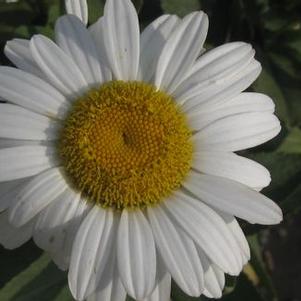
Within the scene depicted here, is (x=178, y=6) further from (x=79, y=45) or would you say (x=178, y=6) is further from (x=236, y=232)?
(x=236, y=232)

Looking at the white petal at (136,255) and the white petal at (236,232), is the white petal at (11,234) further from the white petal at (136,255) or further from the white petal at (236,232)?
the white petal at (236,232)

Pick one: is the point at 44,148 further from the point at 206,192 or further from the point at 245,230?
the point at 245,230

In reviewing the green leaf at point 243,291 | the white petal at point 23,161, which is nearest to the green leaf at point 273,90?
the green leaf at point 243,291

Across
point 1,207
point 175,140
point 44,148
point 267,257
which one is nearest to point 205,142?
point 175,140

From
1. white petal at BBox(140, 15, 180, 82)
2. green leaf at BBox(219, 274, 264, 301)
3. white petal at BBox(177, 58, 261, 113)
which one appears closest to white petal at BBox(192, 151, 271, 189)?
white petal at BBox(177, 58, 261, 113)

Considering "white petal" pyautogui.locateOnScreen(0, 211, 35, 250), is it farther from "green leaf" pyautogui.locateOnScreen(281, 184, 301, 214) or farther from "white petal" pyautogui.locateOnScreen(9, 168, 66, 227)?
"green leaf" pyautogui.locateOnScreen(281, 184, 301, 214)

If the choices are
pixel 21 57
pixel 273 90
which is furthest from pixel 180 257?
pixel 273 90
